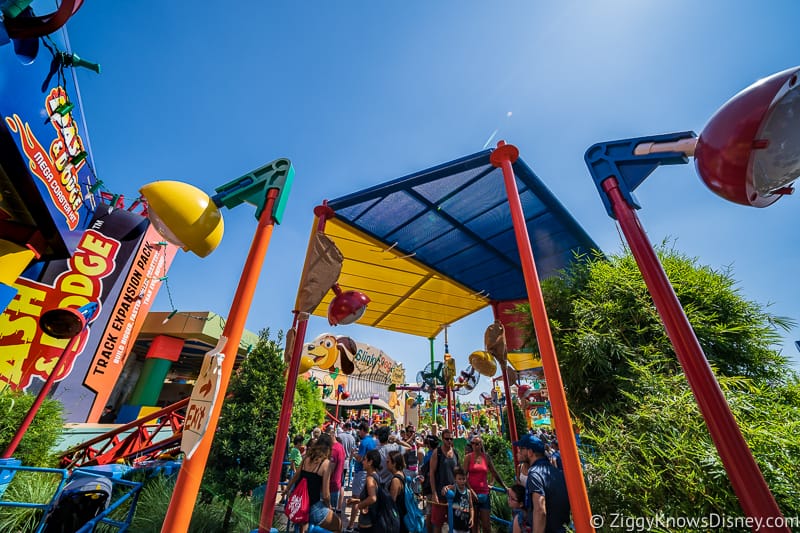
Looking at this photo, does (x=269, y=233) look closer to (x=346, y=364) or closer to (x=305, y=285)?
(x=305, y=285)

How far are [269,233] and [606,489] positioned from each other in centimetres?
→ 306

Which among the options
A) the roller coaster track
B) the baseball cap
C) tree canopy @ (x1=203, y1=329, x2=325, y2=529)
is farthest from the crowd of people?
the roller coaster track

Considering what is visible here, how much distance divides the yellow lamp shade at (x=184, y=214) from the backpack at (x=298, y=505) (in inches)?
128

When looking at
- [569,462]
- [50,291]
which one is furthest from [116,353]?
[569,462]

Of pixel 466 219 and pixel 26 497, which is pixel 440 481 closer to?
pixel 466 219

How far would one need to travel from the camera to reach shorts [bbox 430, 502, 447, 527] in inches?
177

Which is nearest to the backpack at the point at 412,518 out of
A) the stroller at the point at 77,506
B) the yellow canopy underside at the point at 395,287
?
the yellow canopy underside at the point at 395,287

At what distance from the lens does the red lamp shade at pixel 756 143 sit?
1.20 metres

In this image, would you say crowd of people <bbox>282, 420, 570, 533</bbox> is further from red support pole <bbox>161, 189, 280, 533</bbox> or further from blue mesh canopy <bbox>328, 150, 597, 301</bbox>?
blue mesh canopy <bbox>328, 150, 597, 301</bbox>

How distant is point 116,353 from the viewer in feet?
32.9

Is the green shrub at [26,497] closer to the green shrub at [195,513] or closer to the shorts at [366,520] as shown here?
the green shrub at [195,513]

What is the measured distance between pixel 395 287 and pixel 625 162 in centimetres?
576

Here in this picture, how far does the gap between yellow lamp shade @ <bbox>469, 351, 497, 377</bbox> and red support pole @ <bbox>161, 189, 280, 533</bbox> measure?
17.6ft

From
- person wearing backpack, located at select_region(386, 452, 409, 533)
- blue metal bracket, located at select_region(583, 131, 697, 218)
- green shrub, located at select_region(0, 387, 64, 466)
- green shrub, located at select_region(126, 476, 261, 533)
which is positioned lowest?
green shrub, located at select_region(126, 476, 261, 533)
